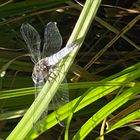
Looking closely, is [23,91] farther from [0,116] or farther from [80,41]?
[0,116]

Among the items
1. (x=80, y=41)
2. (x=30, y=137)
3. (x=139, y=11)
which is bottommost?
(x=30, y=137)

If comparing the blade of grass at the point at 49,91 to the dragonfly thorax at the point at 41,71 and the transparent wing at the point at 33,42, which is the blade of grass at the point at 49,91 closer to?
the dragonfly thorax at the point at 41,71

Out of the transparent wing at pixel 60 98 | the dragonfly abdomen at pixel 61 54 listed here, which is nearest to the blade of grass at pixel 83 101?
the transparent wing at pixel 60 98

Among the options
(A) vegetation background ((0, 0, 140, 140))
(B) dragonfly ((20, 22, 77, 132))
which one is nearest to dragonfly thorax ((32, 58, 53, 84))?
(B) dragonfly ((20, 22, 77, 132))

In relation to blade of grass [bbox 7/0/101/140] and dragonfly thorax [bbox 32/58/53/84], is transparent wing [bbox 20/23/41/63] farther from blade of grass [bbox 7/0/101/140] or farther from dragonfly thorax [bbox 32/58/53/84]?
blade of grass [bbox 7/0/101/140]

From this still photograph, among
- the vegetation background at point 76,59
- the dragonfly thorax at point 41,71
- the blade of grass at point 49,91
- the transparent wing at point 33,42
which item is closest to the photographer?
the blade of grass at point 49,91

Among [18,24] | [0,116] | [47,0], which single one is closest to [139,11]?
[47,0]
